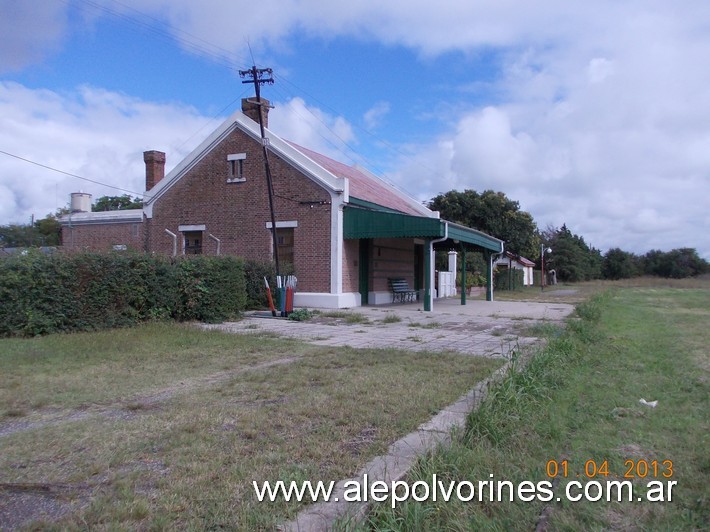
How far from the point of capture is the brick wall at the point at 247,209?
20297 millimetres

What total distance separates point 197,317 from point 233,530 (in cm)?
1219

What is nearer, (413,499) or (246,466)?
(413,499)

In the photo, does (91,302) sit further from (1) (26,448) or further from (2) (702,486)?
(2) (702,486)

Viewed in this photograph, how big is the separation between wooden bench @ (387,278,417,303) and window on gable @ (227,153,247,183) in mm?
7442

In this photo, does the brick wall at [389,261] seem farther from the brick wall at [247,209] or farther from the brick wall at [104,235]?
the brick wall at [104,235]

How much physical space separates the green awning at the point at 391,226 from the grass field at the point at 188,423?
31.9 ft

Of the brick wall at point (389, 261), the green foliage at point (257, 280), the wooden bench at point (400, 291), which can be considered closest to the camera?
the green foliage at point (257, 280)

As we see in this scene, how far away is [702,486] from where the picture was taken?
3863mm

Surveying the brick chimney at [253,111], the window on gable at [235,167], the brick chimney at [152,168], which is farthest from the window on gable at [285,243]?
the brick chimney at [152,168]

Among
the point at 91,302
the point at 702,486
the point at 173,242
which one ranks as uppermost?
the point at 173,242

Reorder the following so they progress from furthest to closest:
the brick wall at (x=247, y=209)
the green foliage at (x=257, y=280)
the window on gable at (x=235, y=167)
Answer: the window on gable at (x=235, y=167), the brick wall at (x=247, y=209), the green foliage at (x=257, y=280)

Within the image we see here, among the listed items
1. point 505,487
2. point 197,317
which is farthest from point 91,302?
point 505,487
